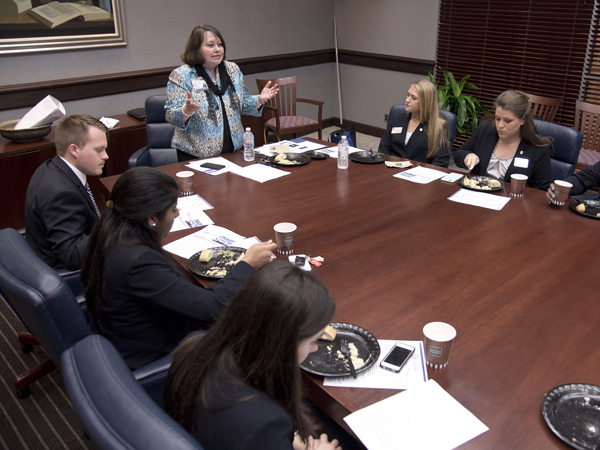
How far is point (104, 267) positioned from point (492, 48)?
195 inches

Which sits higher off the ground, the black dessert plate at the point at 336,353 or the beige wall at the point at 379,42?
the beige wall at the point at 379,42

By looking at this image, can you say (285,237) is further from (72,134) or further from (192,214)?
(72,134)

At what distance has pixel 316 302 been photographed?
1.04 m

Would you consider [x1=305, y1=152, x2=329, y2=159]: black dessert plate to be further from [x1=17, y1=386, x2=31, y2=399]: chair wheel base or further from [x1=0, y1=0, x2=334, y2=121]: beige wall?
[x1=0, y1=0, x2=334, y2=121]: beige wall

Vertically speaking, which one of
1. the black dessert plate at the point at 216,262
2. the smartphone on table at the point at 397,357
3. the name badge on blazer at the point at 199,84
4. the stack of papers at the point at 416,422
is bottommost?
the stack of papers at the point at 416,422

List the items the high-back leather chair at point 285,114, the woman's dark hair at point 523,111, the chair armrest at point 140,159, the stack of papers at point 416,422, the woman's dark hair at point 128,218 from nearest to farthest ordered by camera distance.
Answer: the stack of papers at point 416,422 → the woman's dark hair at point 128,218 → the woman's dark hair at point 523,111 → the chair armrest at point 140,159 → the high-back leather chair at point 285,114

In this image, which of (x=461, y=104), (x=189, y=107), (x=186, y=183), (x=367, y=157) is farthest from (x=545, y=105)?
(x=186, y=183)

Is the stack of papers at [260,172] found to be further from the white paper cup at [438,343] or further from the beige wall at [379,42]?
the beige wall at [379,42]

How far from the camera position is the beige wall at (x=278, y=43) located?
4395 millimetres

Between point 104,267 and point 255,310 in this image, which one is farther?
point 104,267

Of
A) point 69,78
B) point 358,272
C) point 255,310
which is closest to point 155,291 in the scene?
point 255,310

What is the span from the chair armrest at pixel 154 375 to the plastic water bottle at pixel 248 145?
6.01 feet

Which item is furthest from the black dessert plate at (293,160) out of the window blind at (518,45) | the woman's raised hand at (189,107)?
the window blind at (518,45)

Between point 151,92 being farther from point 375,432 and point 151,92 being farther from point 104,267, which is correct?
point 375,432
